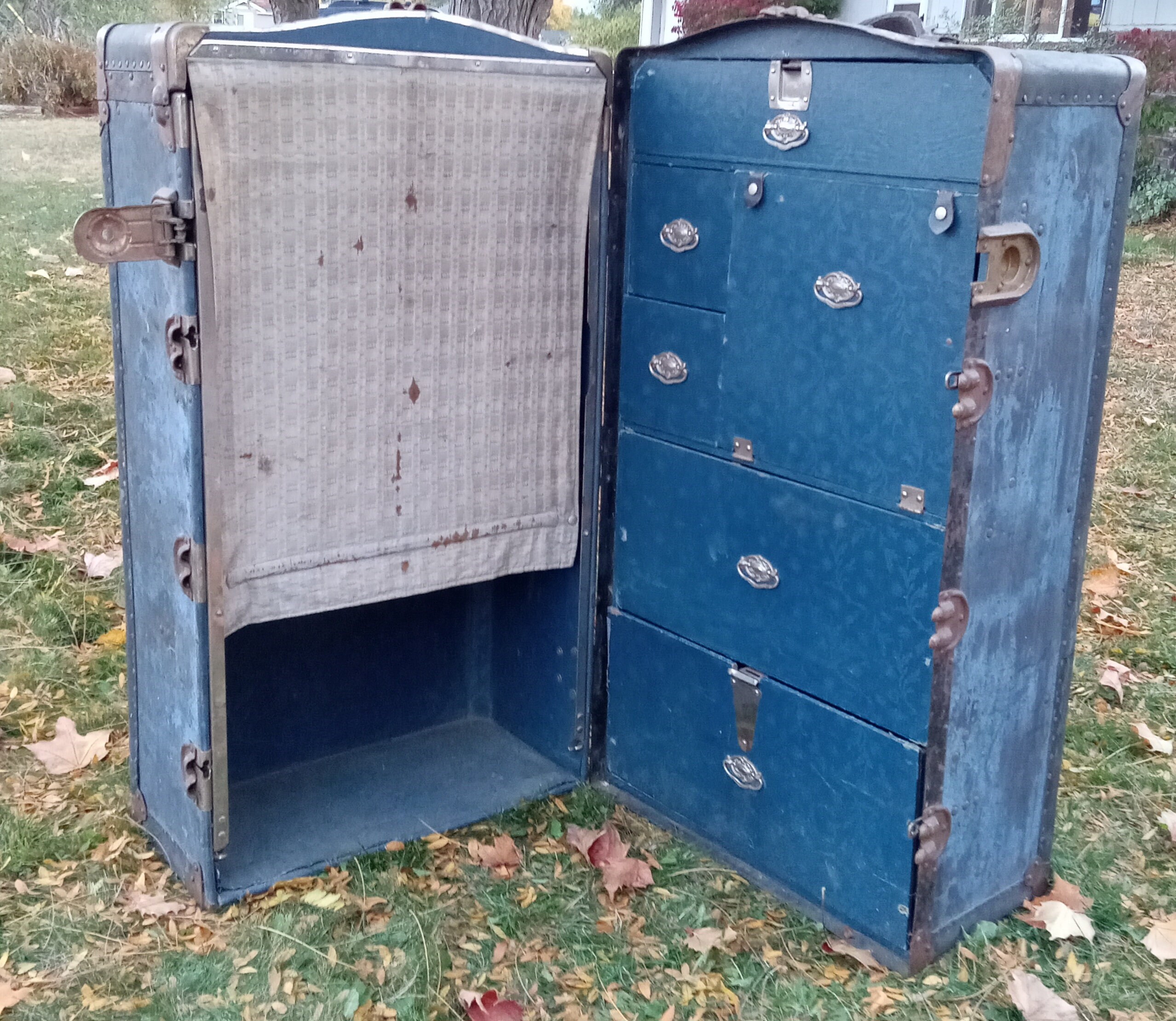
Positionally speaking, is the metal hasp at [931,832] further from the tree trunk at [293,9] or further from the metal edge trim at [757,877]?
the tree trunk at [293,9]

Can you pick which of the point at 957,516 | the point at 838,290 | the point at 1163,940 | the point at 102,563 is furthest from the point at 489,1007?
the point at 102,563

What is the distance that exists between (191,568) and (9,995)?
861 mm

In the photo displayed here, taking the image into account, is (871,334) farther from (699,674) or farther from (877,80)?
(699,674)

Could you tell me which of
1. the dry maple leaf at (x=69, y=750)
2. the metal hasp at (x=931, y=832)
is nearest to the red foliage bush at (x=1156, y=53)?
the metal hasp at (x=931, y=832)

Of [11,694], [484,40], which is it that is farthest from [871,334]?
[11,694]

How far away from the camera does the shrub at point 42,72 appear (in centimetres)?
1127

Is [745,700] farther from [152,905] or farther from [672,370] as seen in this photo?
[152,905]

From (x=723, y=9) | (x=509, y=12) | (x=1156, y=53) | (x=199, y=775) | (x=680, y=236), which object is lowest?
(x=199, y=775)

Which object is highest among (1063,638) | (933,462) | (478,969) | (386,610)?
(933,462)

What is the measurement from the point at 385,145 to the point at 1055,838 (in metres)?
2.16

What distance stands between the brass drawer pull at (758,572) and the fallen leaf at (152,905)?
1.36 metres

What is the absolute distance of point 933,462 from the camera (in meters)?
2.35

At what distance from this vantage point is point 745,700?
2.81 m

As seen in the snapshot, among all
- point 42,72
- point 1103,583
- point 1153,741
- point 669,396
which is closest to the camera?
point 669,396
